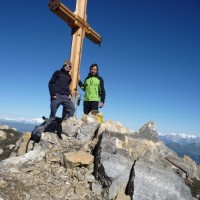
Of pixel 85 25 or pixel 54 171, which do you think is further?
pixel 85 25

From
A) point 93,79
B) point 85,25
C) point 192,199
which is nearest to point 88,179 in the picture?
point 192,199

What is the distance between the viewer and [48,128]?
12.1 meters

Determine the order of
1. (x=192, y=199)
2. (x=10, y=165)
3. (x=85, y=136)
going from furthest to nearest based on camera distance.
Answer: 1. (x=85, y=136)
2. (x=10, y=165)
3. (x=192, y=199)

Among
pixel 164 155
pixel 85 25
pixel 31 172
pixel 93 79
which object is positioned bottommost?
pixel 31 172

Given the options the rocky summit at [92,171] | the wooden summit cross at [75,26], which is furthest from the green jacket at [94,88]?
the rocky summit at [92,171]

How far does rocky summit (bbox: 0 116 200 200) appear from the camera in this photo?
816 cm

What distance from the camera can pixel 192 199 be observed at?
8.66 metres

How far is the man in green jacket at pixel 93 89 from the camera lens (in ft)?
44.7

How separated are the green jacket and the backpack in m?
2.10

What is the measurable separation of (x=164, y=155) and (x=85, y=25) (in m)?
7.57

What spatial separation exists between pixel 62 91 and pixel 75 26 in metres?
3.62

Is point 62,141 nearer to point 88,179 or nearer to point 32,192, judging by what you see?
point 88,179

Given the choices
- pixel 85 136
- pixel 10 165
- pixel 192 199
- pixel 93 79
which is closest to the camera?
pixel 192 199

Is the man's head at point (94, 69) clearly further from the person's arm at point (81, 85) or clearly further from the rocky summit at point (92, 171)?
the rocky summit at point (92, 171)
